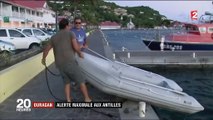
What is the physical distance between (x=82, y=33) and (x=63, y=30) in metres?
1.76

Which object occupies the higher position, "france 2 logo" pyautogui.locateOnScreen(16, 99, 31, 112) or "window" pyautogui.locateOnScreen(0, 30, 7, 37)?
"window" pyautogui.locateOnScreen(0, 30, 7, 37)

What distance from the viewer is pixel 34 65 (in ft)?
40.9

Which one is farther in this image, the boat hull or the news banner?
the boat hull

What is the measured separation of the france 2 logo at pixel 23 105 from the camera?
7.91 meters

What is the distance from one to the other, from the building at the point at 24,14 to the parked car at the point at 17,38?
25931 millimetres

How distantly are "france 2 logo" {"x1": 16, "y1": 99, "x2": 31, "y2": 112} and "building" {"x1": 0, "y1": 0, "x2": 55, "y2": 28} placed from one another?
42.1 meters

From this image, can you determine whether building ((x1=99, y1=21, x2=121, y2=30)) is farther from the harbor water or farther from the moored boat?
the harbor water

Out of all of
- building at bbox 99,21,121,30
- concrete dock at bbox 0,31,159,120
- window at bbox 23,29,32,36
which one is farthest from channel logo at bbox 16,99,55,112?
building at bbox 99,21,121,30

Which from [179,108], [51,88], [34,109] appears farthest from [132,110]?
[51,88]

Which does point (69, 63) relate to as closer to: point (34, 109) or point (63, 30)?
point (63, 30)

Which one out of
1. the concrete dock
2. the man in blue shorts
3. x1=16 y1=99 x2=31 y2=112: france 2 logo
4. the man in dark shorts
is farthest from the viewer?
the man in blue shorts

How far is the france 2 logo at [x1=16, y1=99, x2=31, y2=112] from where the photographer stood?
791 cm

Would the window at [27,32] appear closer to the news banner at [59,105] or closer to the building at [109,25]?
the news banner at [59,105]

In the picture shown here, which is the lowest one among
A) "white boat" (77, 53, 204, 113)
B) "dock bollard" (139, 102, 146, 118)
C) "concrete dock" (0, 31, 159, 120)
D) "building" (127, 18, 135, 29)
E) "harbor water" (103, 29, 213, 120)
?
"building" (127, 18, 135, 29)
